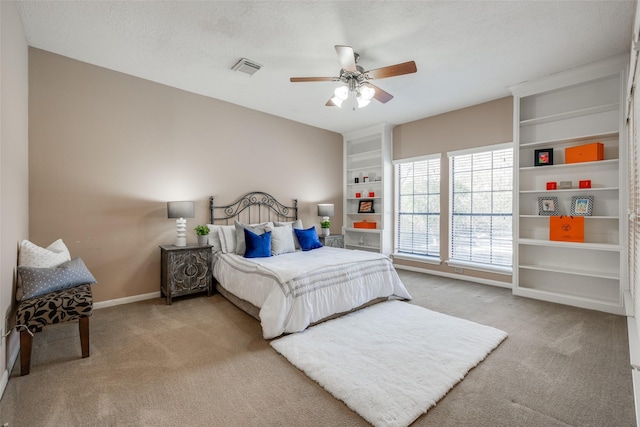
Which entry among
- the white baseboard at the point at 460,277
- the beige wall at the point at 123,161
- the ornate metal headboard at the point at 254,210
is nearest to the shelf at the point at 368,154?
the ornate metal headboard at the point at 254,210

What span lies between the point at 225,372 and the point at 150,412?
1.77 ft

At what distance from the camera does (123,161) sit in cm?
380

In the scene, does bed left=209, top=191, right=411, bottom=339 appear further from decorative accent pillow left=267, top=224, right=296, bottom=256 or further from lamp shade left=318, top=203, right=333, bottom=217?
lamp shade left=318, top=203, right=333, bottom=217

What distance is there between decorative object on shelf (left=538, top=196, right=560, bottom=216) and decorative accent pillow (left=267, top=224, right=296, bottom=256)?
3.52 m

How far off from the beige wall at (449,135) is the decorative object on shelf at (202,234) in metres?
3.68

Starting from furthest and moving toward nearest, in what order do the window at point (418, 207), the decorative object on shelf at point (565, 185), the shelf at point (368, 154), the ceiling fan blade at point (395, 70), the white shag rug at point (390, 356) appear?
the shelf at point (368, 154)
the window at point (418, 207)
the decorative object on shelf at point (565, 185)
the ceiling fan blade at point (395, 70)
the white shag rug at point (390, 356)

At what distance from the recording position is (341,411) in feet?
5.93

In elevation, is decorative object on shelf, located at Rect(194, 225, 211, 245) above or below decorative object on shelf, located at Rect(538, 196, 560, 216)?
below

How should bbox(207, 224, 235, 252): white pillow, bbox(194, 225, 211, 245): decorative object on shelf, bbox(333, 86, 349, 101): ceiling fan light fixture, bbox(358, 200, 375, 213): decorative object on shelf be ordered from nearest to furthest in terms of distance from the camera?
bbox(333, 86, 349, 101): ceiling fan light fixture, bbox(194, 225, 211, 245): decorative object on shelf, bbox(207, 224, 235, 252): white pillow, bbox(358, 200, 375, 213): decorative object on shelf

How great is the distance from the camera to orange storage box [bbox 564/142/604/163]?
3.57 m

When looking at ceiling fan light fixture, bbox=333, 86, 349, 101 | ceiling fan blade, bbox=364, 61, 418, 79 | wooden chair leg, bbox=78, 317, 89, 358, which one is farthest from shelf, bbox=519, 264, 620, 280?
wooden chair leg, bbox=78, 317, 89, 358

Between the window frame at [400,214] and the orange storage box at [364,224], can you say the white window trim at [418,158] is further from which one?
the orange storage box at [364,224]

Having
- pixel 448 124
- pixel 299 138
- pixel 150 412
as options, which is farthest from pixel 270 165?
pixel 150 412

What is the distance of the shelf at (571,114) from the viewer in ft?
11.6
